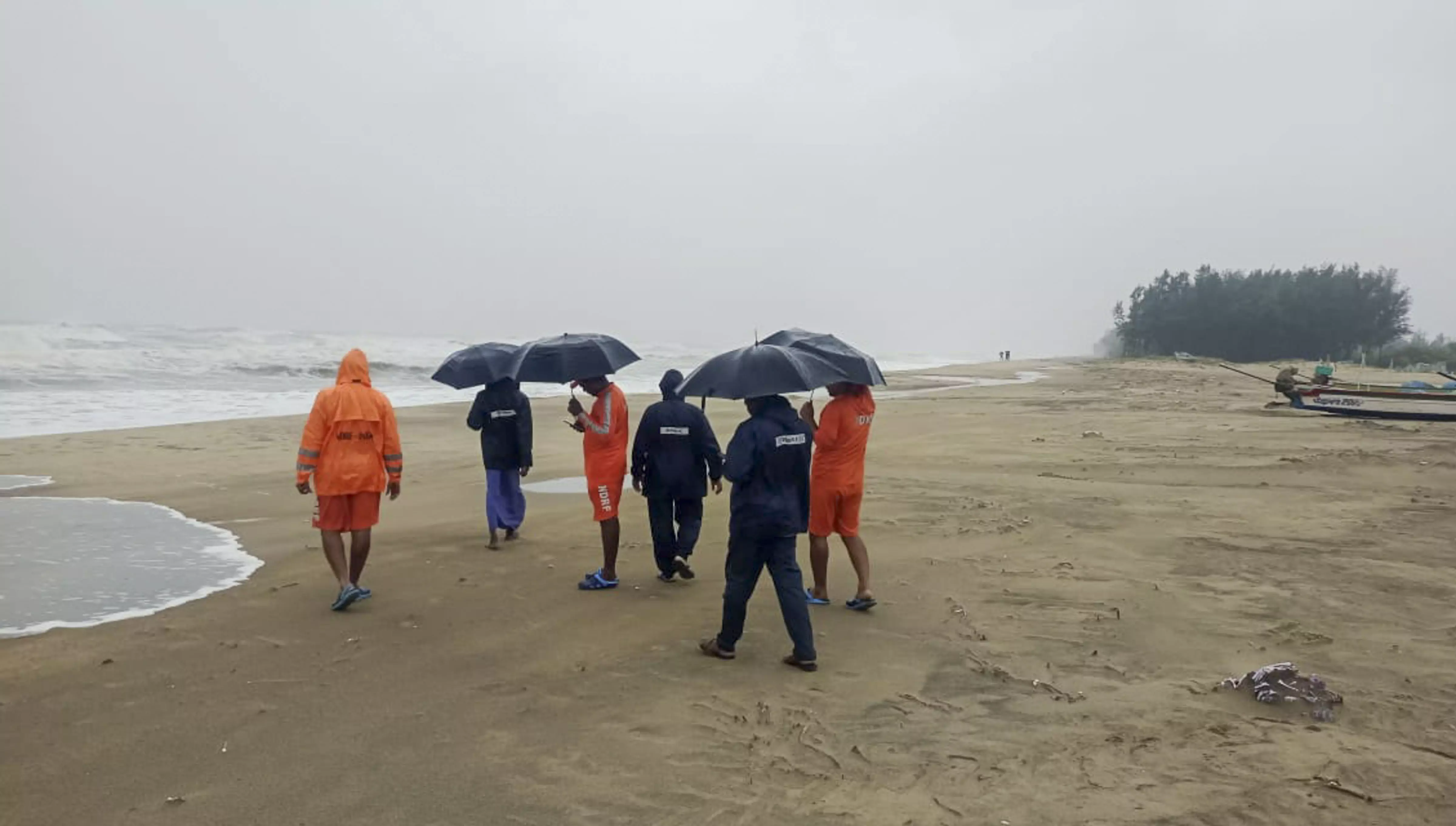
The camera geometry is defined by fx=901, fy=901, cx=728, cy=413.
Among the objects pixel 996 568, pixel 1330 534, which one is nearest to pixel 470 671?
pixel 996 568

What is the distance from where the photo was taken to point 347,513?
6.47 metres

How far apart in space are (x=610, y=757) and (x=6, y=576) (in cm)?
595

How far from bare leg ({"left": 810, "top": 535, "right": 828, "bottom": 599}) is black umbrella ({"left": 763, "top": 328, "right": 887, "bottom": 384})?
1204mm

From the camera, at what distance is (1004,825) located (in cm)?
352

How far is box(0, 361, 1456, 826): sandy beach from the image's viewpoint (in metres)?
3.73

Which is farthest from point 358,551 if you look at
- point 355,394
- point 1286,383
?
point 1286,383

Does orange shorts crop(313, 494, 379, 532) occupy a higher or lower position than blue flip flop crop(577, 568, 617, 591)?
higher

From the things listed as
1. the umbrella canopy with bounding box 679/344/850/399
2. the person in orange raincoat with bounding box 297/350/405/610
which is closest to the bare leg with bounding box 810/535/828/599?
the umbrella canopy with bounding box 679/344/850/399

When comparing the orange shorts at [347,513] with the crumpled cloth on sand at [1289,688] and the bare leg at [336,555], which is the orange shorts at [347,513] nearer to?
the bare leg at [336,555]

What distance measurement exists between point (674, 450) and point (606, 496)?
66cm

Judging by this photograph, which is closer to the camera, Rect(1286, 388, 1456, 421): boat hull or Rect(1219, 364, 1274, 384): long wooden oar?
Rect(1219, 364, 1274, 384): long wooden oar

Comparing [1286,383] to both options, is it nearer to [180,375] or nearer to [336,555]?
[336,555]

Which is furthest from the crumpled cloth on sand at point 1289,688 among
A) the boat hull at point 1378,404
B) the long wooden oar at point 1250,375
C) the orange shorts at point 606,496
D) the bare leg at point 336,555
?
the boat hull at point 1378,404

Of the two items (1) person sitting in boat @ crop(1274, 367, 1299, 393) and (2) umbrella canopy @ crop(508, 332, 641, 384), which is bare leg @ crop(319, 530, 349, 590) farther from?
(1) person sitting in boat @ crop(1274, 367, 1299, 393)
